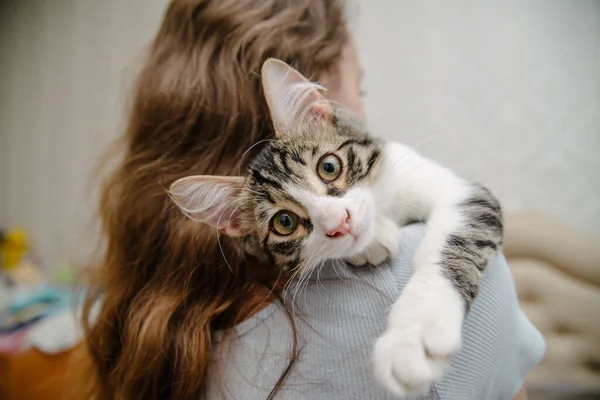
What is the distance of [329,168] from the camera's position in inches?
35.8

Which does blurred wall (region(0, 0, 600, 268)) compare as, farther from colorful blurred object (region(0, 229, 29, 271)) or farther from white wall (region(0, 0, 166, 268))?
colorful blurred object (region(0, 229, 29, 271))

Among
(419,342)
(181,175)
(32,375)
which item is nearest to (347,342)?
(419,342)

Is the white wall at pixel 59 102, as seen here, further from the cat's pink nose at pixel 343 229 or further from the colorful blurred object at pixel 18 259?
the cat's pink nose at pixel 343 229

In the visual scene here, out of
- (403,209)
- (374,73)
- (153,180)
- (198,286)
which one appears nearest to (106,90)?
(374,73)

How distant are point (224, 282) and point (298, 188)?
300 millimetres

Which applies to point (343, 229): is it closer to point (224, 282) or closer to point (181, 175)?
point (224, 282)

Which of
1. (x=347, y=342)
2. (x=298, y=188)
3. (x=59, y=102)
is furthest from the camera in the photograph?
(x=59, y=102)

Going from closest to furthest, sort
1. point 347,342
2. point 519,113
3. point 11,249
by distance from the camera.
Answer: point 347,342
point 519,113
point 11,249

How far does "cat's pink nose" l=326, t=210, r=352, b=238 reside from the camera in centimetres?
79

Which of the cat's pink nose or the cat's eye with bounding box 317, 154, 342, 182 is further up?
the cat's eye with bounding box 317, 154, 342, 182

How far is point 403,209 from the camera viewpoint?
1.03 m

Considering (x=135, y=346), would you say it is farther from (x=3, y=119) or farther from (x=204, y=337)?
(x=3, y=119)

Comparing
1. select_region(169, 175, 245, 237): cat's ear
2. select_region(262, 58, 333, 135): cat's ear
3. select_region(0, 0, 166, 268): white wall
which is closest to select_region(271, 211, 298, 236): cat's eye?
select_region(169, 175, 245, 237): cat's ear

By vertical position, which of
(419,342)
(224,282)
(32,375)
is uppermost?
(419,342)
